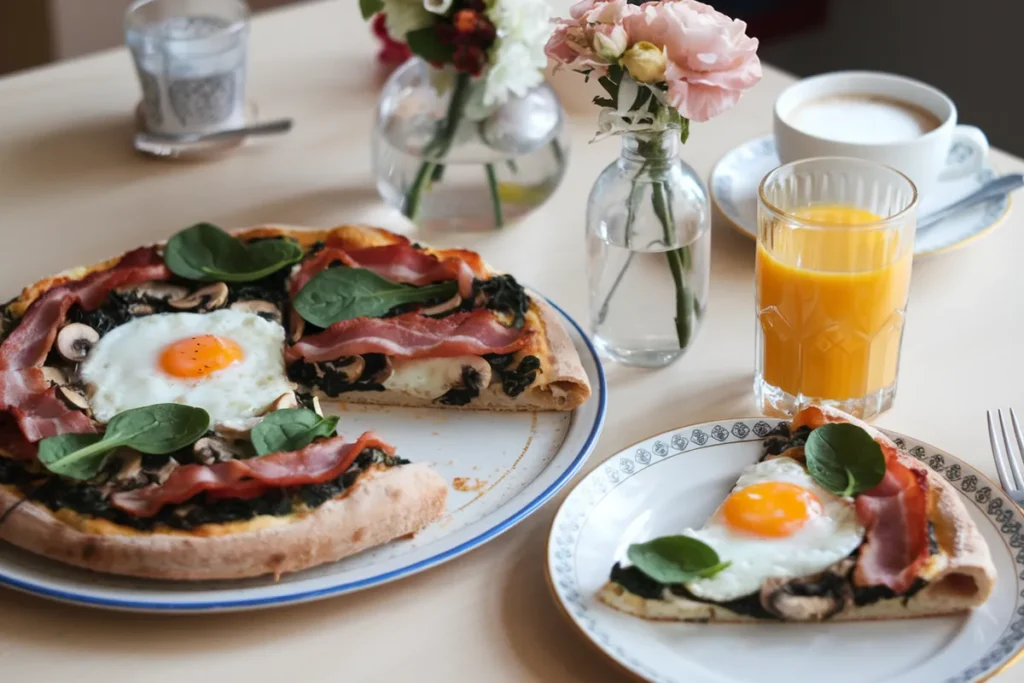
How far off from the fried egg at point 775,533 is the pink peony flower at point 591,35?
702 mm

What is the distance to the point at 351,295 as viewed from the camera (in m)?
2.27

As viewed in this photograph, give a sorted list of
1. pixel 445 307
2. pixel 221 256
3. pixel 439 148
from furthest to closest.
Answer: pixel 439 148
pixel 221 256
pixel 445 307

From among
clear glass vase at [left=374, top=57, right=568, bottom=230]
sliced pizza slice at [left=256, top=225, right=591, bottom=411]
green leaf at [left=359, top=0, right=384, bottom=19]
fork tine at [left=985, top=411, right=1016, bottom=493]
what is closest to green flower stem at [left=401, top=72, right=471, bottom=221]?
clear glass vase at [left=374, top=57, right=568, bottom=230]

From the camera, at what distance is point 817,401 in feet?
6.86

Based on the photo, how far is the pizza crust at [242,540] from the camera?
1691 millimetres

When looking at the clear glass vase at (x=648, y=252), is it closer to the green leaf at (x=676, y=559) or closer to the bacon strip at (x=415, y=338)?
the bacon strip at (x=415, y=338)

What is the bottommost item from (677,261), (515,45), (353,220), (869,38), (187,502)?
(869,38)

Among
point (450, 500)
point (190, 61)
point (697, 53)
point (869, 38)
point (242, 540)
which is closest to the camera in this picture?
point (242, 540)

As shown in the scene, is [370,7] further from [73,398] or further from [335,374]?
[73,398]

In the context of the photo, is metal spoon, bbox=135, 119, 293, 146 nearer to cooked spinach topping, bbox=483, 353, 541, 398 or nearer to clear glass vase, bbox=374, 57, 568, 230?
clear glass vase, bbox=374, 57, 568, 230

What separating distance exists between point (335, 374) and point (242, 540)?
0.54 metres

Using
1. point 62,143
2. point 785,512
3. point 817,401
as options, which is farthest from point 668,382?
point 62,143

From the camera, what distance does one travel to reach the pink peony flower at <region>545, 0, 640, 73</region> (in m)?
1.82

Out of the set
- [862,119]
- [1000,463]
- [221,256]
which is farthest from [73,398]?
[862,119]
